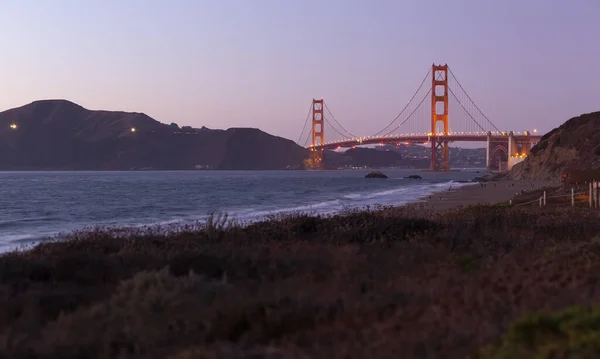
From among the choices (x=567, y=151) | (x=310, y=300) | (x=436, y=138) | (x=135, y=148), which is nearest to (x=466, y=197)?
(x=567, y=151)

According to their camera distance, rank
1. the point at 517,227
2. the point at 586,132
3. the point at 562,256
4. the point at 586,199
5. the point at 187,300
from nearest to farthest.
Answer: the point at 187,300, the point at 562,256, the point at 517,227, the point at 586,199, the point at 586,132

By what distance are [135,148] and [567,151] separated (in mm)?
133991

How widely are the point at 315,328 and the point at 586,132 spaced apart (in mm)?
54999

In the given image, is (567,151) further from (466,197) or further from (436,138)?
(436,138)

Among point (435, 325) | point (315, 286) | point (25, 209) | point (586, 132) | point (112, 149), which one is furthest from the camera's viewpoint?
point (112, 149)

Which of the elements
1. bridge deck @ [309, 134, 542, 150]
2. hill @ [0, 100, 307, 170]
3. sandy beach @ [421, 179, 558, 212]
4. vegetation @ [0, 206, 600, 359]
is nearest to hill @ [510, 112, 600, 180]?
sandy beach @ [421, 179, 558, 212]

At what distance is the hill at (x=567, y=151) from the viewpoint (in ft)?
164

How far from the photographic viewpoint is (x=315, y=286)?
19.8 ft

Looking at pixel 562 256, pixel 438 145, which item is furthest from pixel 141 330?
pixel 438 145

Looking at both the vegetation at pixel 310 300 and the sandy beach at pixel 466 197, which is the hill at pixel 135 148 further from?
the vegetation at pixel 310 300

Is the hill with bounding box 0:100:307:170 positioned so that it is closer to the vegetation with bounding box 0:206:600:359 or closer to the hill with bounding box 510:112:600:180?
the hill with bounding box 510:112:600:180

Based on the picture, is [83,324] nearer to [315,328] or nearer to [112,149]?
[315,328]

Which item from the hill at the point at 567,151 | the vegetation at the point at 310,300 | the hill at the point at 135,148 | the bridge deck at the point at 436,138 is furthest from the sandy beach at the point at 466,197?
the hill at the point at 135,148

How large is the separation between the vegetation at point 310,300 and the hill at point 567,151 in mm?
41399
